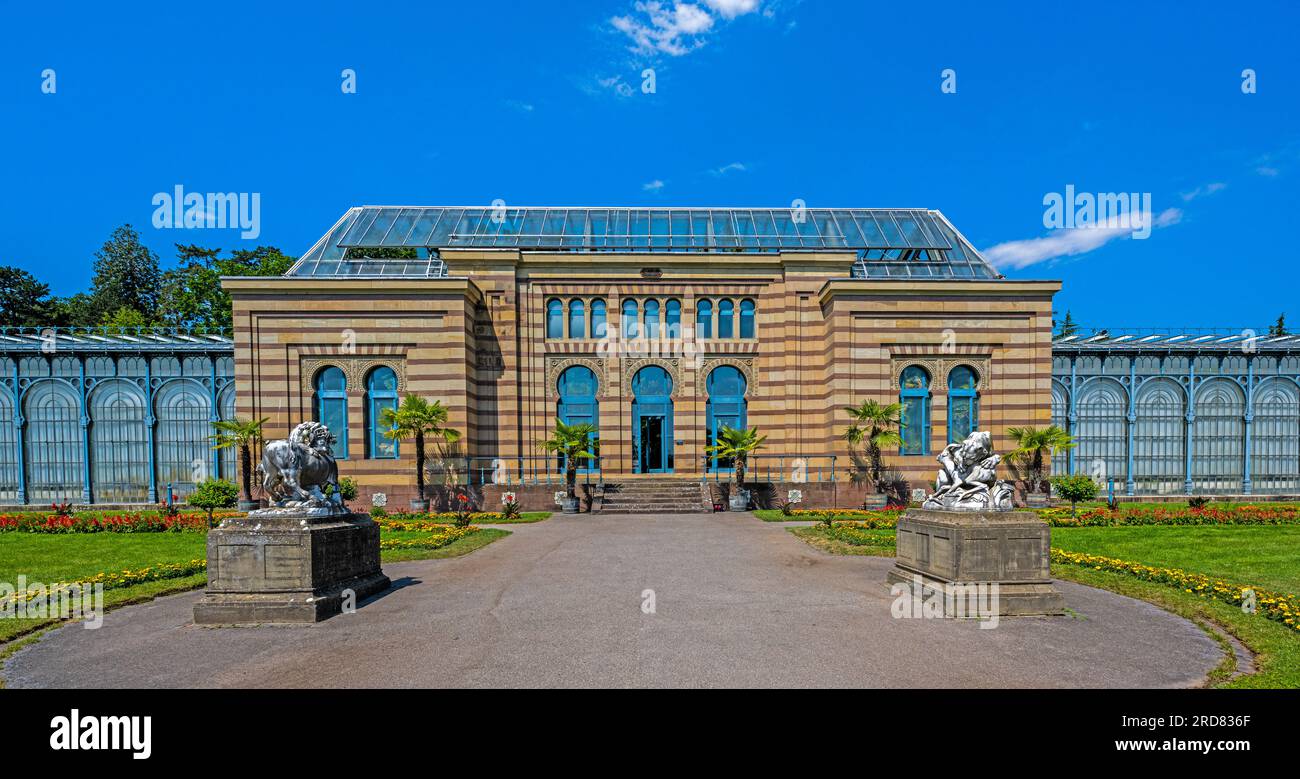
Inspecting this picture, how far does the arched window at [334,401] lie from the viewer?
2597 centimetres

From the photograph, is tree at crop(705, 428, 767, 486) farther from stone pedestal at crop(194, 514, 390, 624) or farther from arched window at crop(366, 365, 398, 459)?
stone pedestal at crop(194, 514, 390, 624)

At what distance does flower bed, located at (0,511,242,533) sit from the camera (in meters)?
19.5

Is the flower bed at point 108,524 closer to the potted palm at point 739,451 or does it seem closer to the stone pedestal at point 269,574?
the stone pedestal at point 269,574

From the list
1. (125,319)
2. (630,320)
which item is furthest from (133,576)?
(125,319)

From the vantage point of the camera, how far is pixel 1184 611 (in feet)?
30.3

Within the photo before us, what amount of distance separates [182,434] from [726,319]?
84.3ft

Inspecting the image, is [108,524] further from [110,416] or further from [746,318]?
[746,318]

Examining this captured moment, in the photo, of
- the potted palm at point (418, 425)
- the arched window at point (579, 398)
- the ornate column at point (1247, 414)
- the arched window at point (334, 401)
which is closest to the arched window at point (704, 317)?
the arched window at point (579, 398)

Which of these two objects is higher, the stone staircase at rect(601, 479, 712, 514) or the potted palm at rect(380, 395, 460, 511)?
the potted palm at rect(380, 395, 460, 511)

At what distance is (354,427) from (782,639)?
22867mm

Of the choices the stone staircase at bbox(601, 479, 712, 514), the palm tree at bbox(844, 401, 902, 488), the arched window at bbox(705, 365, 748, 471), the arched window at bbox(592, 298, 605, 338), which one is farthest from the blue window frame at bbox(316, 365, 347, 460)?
the palm tree at bbox(844, 401, 902, 488)

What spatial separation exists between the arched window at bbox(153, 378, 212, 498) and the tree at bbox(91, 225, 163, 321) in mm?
33415

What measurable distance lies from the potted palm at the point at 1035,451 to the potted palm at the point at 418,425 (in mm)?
23565
